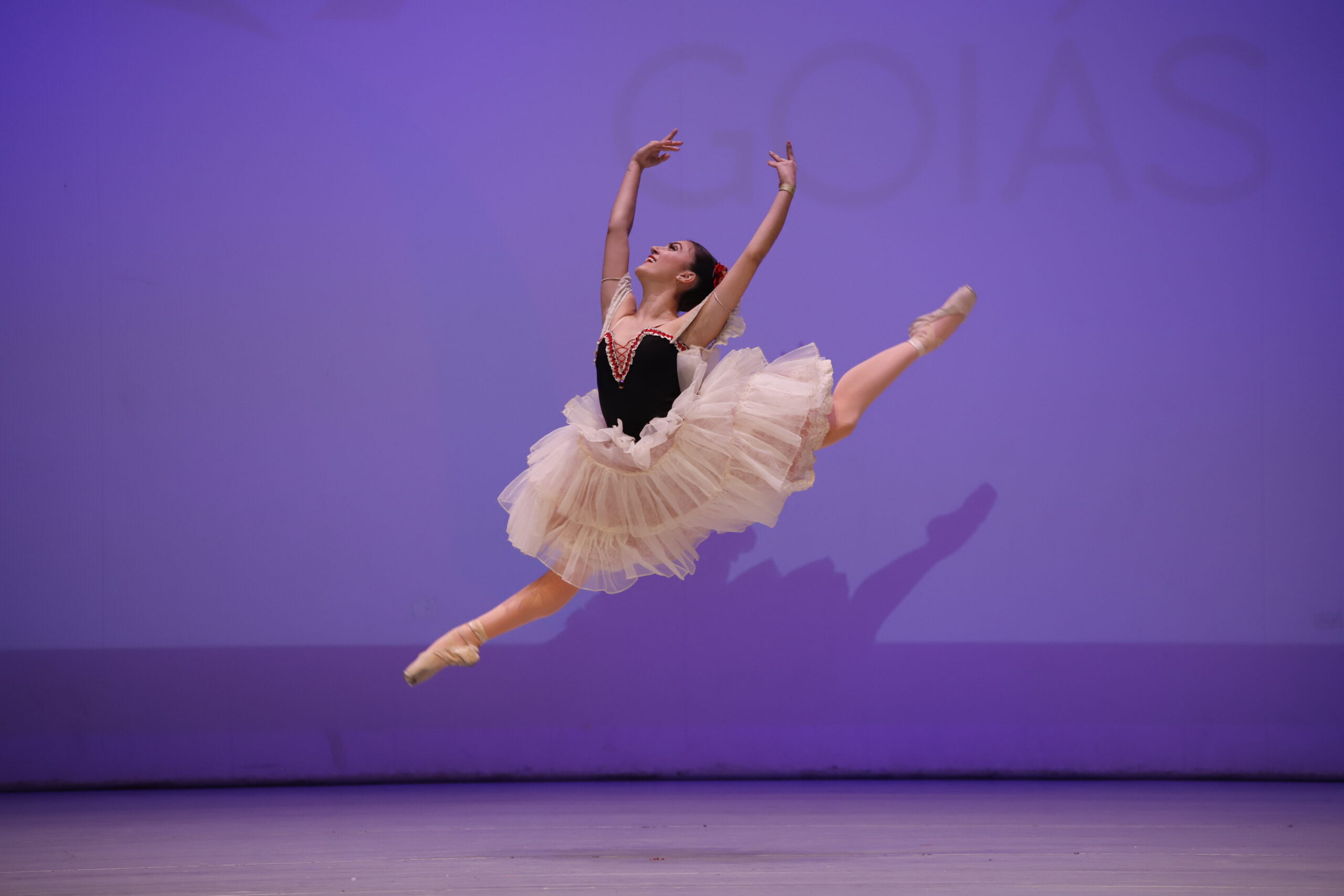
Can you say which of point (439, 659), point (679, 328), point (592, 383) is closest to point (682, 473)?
point (679, 328)

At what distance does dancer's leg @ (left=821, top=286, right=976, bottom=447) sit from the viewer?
3057 mm

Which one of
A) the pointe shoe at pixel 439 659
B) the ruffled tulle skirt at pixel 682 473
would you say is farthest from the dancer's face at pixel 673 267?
the pointe shoe at pixel 439 659

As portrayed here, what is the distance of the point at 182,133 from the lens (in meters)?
4.14

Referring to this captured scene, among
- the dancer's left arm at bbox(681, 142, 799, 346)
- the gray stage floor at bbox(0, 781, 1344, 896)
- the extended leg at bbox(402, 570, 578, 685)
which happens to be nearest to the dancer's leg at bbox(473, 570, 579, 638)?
the extended leg at bbox(402, 570, 578, 685)

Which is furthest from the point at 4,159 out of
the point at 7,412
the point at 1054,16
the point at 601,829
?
the point at 1054,16

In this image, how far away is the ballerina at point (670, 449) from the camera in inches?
116

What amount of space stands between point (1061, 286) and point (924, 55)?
36.0 inches

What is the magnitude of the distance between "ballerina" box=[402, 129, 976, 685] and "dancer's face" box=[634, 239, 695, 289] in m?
0.12

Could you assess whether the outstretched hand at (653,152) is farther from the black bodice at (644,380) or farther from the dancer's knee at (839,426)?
the dancer's knee at (839,426)

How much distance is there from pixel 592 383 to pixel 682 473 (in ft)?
3.99

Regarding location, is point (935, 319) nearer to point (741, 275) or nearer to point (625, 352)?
point (741, 275)

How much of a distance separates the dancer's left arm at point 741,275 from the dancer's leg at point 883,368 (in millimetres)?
348

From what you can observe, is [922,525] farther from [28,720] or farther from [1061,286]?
[28,720]

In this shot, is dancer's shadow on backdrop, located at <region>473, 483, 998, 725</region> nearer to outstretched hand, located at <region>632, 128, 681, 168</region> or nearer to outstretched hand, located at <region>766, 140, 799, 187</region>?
outstretched hand, located at <region>632, 128, 681, 168</region>
